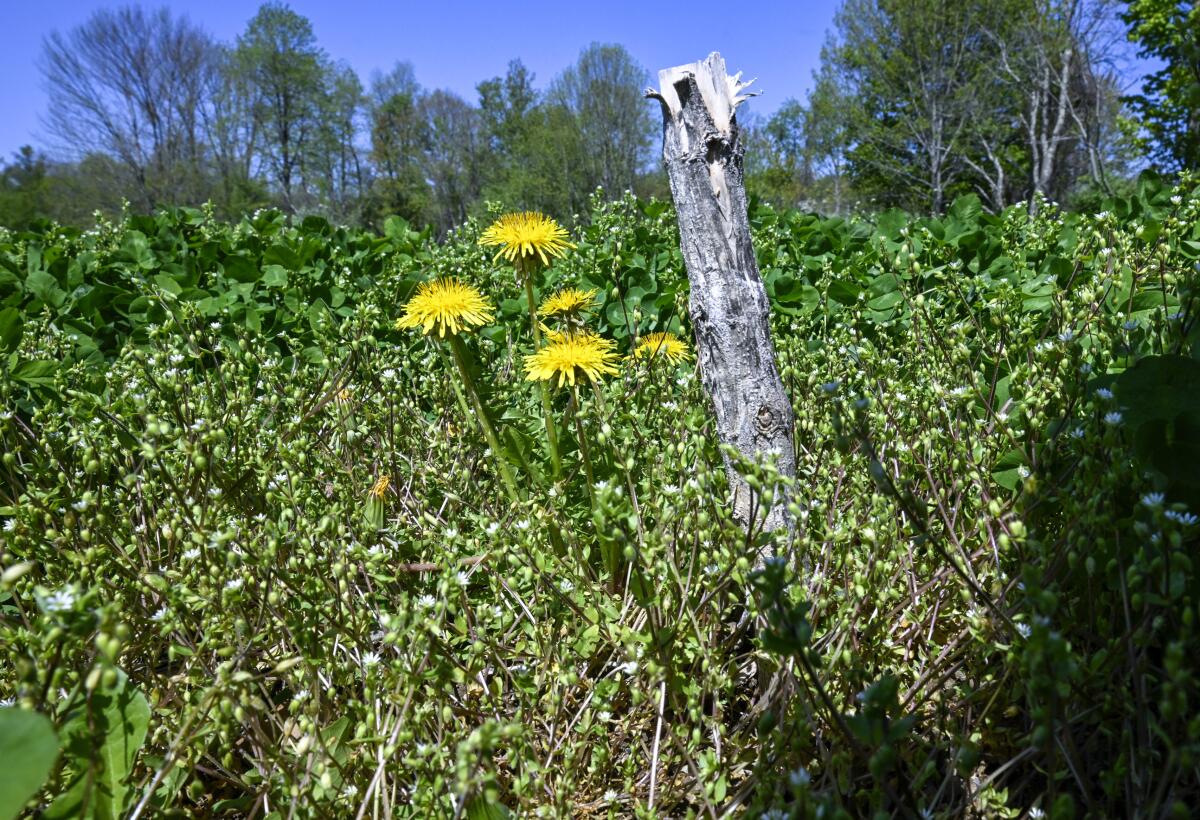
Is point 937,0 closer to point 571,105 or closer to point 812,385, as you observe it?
point 571,105

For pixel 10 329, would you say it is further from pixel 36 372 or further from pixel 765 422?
pixel 765 422

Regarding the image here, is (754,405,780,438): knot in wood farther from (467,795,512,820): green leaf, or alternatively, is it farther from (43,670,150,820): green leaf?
(43,670,150,820): green leaf

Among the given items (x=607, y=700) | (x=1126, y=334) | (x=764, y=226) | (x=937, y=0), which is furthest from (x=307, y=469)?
(x=937, y=0)

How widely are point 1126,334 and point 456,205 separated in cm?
3781

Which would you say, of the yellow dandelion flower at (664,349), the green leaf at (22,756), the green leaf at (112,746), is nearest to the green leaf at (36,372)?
the green leaf at (112,746)

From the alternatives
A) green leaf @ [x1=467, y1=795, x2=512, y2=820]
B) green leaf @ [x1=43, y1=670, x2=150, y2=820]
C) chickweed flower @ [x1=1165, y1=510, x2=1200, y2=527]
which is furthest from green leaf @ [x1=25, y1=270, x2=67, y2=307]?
chickweed flower @ [x1=1165, y1=510, x2=1200, y2=527]

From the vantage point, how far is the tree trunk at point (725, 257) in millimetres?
A: 1989

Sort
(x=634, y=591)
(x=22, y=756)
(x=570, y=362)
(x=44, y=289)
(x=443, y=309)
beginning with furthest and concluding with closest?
(x=44, y=289), (x=443, y=309), (x=570, y=362), (x=634, y=591), (x=22, y=756)

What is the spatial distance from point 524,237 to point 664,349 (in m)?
0.52

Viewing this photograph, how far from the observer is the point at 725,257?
2.00 meters

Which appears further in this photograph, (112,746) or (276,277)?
(276,277)

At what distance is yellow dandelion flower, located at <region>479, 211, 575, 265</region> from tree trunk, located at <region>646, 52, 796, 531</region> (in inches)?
14.9

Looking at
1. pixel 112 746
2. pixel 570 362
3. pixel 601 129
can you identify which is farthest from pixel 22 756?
pixel 601 129

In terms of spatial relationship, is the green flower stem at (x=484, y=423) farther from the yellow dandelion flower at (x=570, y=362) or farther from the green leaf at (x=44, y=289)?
the green leaf at (x=44, y=289)
